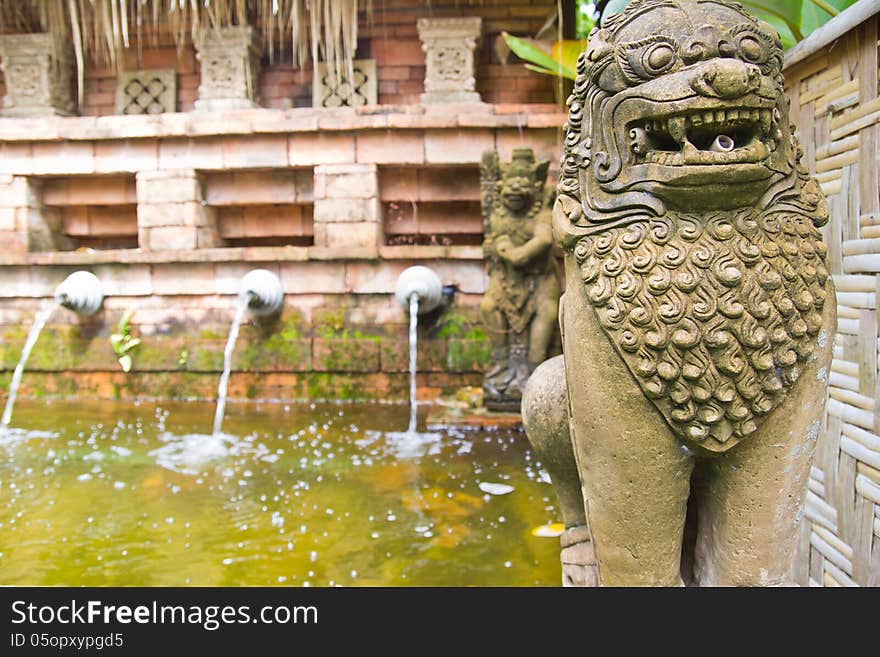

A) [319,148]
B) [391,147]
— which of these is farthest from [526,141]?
[319,148]

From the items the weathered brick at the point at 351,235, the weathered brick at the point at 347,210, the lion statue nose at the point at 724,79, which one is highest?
the weathered brick at the point at 347,210

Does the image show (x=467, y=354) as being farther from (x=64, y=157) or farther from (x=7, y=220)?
(x=7, y=220)

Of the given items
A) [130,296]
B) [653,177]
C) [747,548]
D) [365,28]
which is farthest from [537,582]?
[365,28]

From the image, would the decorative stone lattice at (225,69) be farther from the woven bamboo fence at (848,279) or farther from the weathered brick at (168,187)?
the woven bamboo fence at (848,279)

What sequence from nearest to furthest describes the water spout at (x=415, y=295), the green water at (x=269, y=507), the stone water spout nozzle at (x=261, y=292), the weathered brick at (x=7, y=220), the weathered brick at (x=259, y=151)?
the green water at (x=269, y=507)
the water spout at (x=415, y=295)
the stone water spout nozzle at (x=261, y=292)
the weathered brick at (x=259, y=151)
the weathered brick at (x=7, y=220)

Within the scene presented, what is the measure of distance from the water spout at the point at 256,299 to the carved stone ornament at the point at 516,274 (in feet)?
6.83

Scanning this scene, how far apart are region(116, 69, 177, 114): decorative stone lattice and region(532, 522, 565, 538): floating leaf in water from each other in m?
6.34

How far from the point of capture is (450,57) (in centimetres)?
667

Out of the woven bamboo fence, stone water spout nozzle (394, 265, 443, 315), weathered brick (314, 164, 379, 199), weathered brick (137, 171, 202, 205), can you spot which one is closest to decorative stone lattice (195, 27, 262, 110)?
weathered brick (137, 171, 202, 205)

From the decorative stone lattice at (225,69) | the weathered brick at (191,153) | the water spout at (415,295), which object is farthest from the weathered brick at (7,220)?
the water spout at (415,295)

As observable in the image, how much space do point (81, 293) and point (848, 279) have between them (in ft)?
21.2

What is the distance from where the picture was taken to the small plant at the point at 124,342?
6586mm

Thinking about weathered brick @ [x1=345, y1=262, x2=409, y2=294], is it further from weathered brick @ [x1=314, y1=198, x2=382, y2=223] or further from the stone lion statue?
the stone lion statue

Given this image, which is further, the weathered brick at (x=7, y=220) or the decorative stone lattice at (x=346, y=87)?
the decorative stone lattice at (x=346, y=87)
